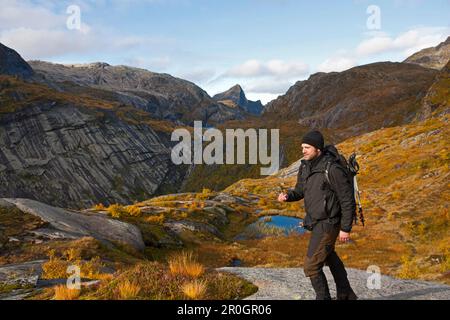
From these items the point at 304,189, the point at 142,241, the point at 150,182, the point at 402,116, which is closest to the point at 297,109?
the point at 402,116

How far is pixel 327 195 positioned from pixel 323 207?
25cm

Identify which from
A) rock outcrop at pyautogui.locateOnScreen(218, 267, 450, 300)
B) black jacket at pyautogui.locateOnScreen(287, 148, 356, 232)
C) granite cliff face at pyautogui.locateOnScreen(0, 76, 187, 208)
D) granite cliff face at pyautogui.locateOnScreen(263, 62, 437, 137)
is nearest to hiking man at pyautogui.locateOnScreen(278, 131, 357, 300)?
black jacket at pyautogui.locateOnScreen(287, 148, 356, 232)

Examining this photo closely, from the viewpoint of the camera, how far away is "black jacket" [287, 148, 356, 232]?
283 inches

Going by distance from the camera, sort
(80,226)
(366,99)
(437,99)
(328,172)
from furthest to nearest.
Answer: (366,99)
(437,99)
(80,226)
(328,172)

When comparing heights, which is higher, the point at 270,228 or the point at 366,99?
the point at 366,99

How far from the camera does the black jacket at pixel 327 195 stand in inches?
283

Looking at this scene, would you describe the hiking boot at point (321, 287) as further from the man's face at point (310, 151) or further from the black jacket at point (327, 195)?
the man's face at point (310, 151)

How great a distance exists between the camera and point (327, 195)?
7.35 meters

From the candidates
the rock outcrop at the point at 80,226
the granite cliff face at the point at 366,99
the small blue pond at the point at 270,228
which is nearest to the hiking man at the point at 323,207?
the rock outcrop at the point at 80,226

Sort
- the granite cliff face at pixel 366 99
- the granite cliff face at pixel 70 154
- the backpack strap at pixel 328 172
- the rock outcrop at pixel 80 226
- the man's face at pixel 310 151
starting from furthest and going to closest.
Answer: the granite cliff face at pixel 366 99
the granite cliff face at pixel 70 154
the rock outcrop at pixel 80 226
the man's face at pixel 310 151
the backpack strap at pixel 328 172

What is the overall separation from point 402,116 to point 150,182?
84458 mm

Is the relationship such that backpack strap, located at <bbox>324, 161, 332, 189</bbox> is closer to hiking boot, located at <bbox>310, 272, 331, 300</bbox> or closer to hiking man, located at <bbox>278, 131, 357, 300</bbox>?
hiking man, located at <bbox>278, 131, 357, 300</bbox>

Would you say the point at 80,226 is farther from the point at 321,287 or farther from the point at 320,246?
the point at 320,246

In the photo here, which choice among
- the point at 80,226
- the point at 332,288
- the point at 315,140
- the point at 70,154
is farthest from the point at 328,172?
the point at 70,154
